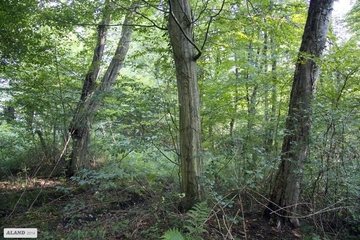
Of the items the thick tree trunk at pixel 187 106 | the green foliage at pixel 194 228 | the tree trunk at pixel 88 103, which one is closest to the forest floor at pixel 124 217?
the green foliage at pixel 194 228

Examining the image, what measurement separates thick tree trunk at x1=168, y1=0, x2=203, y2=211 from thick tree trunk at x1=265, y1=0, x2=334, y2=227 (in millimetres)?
1214

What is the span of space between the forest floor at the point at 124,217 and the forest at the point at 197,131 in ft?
0.07

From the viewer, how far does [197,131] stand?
10.7ft

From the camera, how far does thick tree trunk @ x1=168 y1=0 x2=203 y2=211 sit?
3.17m

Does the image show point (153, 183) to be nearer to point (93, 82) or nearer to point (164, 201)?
point (164, 201)

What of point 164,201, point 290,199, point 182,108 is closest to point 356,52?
point 290,199

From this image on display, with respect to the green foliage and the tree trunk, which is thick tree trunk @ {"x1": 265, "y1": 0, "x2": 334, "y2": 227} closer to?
the green foliage

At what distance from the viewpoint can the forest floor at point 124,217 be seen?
2.93 m

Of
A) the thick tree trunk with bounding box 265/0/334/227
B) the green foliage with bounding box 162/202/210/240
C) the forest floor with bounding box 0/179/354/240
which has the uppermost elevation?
the thick tree trunk with bounding box 265/0/334/227

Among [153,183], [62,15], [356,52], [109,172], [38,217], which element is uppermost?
[62,15]

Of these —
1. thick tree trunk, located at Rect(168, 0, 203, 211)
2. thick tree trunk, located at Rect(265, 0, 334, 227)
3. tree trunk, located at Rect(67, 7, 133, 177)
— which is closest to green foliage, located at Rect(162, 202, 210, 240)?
thick tree trunk, located at Rect(168, 0, 203, 211)

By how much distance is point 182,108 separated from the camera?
3248 mm

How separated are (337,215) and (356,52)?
2.29 metres

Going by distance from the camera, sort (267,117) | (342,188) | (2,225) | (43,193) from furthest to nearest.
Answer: (267,117) → (43,193) → (2,225) → (342,188)
